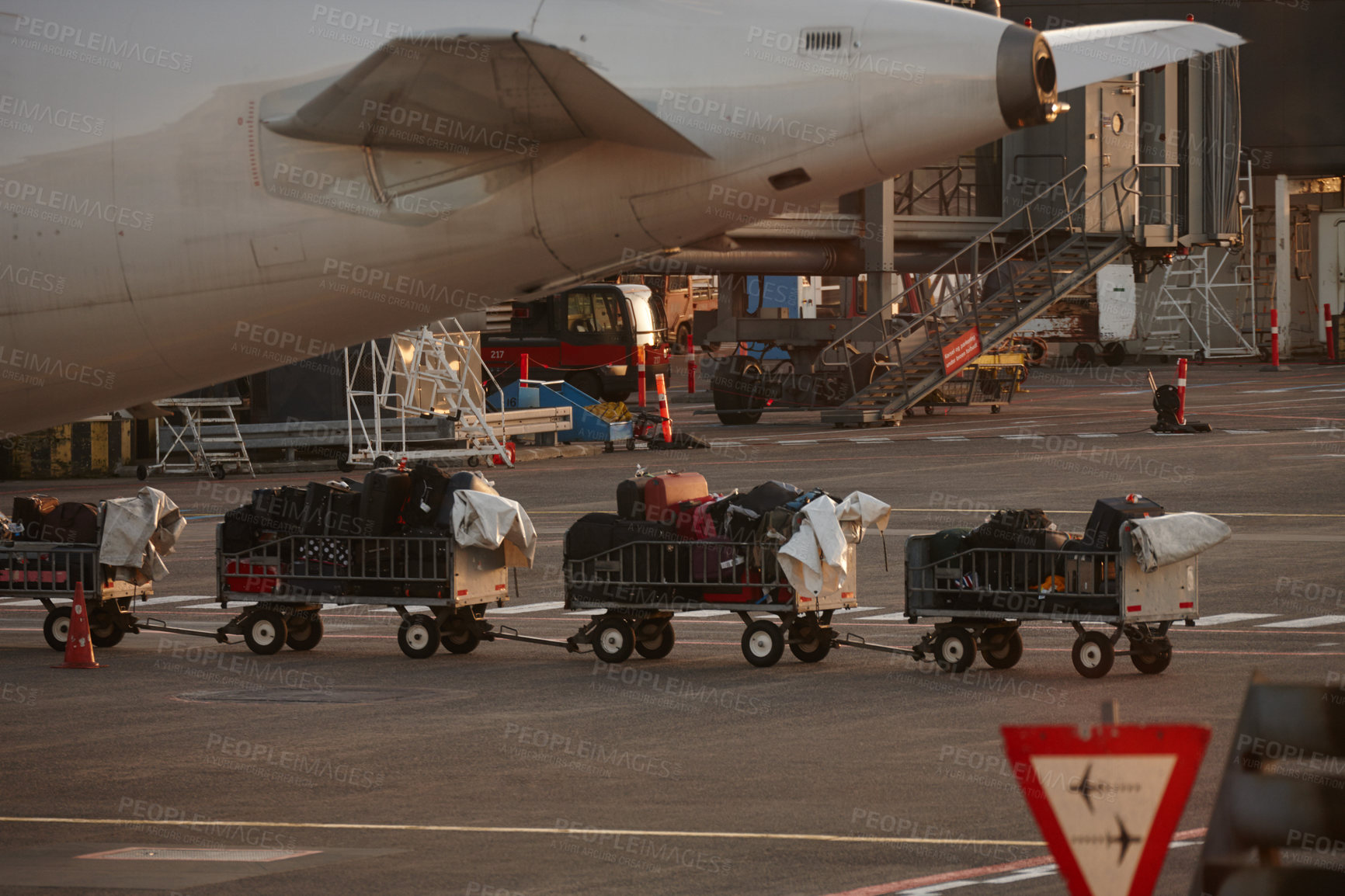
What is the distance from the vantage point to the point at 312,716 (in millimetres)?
14188

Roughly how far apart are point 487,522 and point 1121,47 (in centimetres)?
944

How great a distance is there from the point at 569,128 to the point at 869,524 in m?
8.67

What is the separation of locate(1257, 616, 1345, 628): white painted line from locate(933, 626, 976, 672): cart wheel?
3.47 m

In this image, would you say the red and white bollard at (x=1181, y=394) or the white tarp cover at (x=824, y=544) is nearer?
the white tarp cover at (x=824, y=544)

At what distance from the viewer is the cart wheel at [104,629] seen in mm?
18078

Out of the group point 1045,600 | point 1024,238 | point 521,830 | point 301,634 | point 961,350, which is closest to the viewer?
point 521,830

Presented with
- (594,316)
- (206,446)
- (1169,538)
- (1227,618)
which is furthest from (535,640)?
(594,316)

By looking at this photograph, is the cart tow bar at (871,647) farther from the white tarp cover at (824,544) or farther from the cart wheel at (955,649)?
the white tarp cover at (824,544)

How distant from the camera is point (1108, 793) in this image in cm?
554

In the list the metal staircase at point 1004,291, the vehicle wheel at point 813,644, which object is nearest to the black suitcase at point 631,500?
the vehicle wheel at point 813,644

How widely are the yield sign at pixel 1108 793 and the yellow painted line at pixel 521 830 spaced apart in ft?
13.3

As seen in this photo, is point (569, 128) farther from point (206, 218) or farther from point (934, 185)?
point (934, 185)

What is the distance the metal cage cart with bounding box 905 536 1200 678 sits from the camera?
1498 centimetres

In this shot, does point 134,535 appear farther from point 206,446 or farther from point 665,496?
point 206,446
